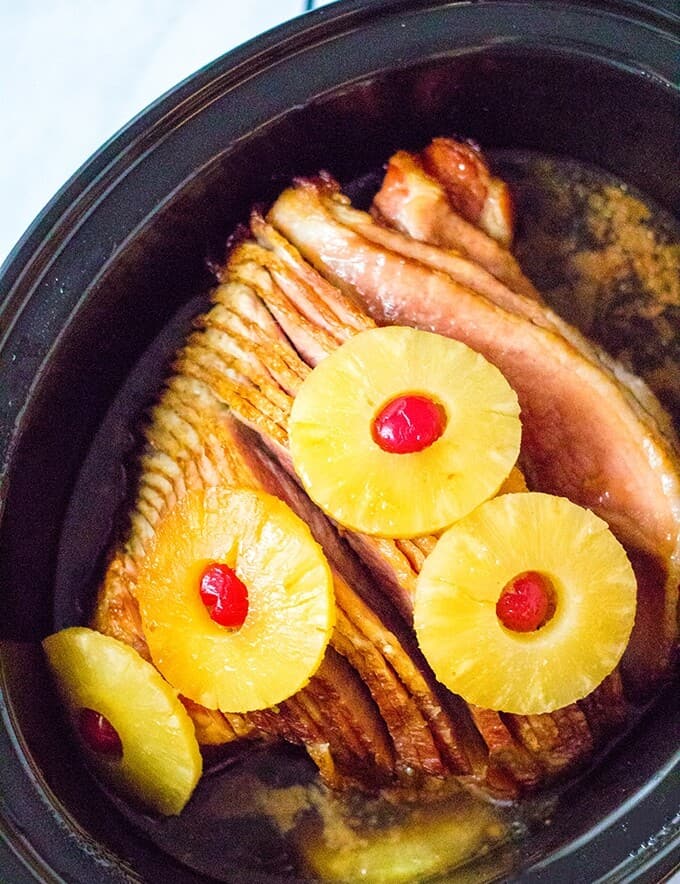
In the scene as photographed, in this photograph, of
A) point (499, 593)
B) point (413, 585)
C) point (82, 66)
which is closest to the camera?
point (499, 593)

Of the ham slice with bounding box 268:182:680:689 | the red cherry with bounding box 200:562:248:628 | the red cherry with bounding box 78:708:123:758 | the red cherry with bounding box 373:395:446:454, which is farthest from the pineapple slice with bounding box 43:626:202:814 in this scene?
the ham slice with bounding box 268:182:680:689

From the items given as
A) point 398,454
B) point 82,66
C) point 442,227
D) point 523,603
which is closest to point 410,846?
point 523,603

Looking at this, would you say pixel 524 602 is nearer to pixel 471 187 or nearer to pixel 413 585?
pixel 413 585

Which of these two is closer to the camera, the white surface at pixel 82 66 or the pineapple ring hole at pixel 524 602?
the pineapple ring hole at pixel 524 602

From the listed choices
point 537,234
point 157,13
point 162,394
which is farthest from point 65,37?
point 537,234

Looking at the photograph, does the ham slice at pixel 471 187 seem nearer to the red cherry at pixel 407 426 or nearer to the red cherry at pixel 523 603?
the red cherry at pixel 407 426

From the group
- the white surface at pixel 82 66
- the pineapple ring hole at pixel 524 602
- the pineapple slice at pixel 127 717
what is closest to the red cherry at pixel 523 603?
the pineapple ring hole at pixel 524 602

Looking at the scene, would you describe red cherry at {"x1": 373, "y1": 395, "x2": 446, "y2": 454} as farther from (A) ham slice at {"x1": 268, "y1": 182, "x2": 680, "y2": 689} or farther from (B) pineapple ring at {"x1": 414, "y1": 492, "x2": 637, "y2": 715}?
(A) ham slice at {"x1": 268, "y1": 182, "x2": 680, "y2": 689}
